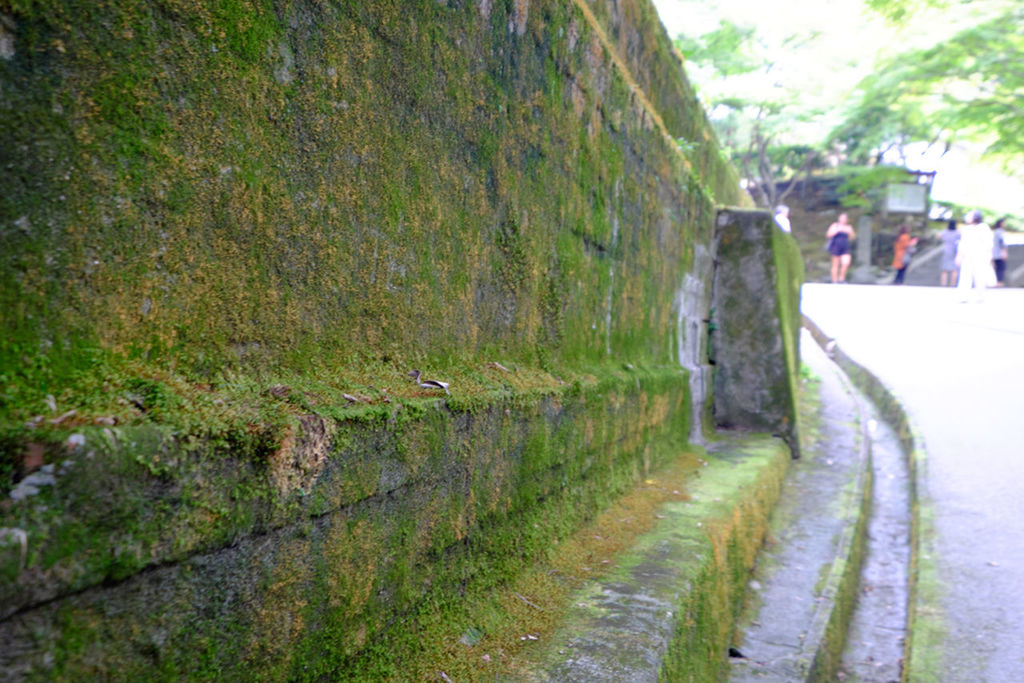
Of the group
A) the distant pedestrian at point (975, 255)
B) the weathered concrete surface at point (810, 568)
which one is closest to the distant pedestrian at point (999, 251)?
the distant pedestrian at point (975, 255)

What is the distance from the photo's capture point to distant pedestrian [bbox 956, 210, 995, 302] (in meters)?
14.0

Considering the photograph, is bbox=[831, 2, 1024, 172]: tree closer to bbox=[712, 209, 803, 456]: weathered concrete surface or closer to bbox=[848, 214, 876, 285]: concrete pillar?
bbox=[848, 214, 876, 285]: concrete pillar

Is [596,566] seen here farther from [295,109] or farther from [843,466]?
[843,466]

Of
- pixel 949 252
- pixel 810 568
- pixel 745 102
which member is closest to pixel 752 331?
pixel 810 568

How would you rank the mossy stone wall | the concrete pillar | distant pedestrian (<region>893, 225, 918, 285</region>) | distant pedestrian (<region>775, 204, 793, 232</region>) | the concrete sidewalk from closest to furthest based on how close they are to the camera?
the mossy stone wall < the concrete sidewalk < distant pedestrian (<region>775, 204, 793, 232</region>) < distant pedestrian (<region>893, 225, 918, 285</region>) < the concrete pillar

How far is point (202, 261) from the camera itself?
1268mm

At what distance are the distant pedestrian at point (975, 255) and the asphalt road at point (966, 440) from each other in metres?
0.33

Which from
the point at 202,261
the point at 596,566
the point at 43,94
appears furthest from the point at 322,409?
the point at 596,566

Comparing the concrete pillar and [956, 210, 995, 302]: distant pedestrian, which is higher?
the concrete pillar

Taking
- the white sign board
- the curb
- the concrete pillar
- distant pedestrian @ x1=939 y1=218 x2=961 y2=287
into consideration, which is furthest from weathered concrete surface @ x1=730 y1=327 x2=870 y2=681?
the white sign board

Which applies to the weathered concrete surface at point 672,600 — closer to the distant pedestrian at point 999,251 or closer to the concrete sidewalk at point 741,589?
the concrete sidewalk at point 741,589

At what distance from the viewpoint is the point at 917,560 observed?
4805 mm

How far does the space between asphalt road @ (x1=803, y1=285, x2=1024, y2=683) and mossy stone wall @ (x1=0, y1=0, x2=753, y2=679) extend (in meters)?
2.57

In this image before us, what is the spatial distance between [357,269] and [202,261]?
41cm
